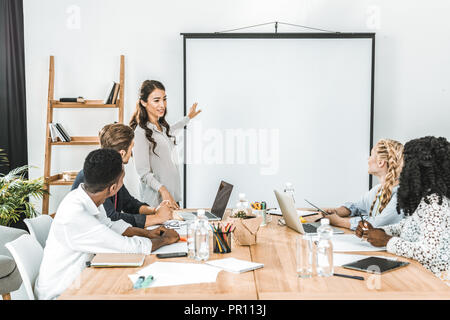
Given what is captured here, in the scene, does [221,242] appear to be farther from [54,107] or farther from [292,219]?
[54,107]

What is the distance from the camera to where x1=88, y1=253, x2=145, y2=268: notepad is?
1626mm

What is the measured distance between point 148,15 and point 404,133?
263 cm

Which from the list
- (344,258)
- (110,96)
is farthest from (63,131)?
(344,258)

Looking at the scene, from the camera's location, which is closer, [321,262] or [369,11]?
[321,262]

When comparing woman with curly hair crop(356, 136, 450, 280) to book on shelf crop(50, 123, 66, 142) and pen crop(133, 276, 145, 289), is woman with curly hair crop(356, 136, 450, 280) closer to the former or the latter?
pen crop(133, 276, 145, 289)

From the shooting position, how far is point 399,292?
137 centimetres

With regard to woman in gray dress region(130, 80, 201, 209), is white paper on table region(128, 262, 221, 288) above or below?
below

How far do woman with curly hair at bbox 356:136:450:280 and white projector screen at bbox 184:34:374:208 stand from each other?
2022mm

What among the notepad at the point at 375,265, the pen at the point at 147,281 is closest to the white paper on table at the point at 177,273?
the pen at the point at 147,281

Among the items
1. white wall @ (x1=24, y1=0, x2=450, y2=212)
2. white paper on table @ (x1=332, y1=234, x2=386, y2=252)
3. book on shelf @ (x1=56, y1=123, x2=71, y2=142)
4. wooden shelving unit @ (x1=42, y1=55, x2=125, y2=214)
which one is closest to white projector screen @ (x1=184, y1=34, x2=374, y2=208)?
white wall @ (x1=24, y1=0, x2=450, y2=212)

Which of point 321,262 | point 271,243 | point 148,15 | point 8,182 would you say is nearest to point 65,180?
point 8,182

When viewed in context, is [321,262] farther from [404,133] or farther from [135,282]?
[404,133]

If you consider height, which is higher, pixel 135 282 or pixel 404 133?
pixel 404 133

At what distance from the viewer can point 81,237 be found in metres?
1.69
